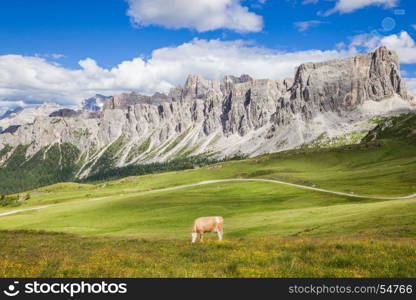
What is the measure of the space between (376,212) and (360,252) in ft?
109

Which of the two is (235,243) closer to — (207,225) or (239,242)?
(239,242)

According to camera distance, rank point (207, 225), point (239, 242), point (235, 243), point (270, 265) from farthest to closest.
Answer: point (207, 225) → point (239, 242) → point (235, 243) → point (270, 265)

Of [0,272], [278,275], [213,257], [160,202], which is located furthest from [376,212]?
[160,202]

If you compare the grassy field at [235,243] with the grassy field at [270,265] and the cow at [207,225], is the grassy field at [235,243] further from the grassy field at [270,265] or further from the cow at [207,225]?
the cow at [207,225]

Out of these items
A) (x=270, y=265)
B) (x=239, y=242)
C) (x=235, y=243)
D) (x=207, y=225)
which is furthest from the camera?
(x=207, y=225)

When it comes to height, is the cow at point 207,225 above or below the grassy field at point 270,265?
below

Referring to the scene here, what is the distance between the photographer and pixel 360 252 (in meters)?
18.8

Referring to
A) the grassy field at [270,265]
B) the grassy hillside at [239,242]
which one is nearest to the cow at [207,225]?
the grassy hillside at [239,242]

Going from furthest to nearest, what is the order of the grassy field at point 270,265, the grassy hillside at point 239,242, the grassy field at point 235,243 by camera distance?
the grassy hillside at point 239,242, the grassy field at point 235,243, the grassy field at point 270,265

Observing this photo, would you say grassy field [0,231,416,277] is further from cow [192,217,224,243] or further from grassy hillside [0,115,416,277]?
cow [192,217,224,243]

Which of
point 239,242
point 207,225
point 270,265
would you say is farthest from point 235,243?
point 270,265

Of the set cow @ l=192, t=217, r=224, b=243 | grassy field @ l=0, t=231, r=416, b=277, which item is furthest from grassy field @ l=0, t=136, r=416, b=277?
cow @ l=192, t=217, r=224, b=243

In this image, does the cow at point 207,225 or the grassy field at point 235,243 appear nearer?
the grassy field at point 235,243

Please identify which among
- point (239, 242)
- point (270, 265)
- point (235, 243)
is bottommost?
point (239, 242)
